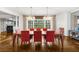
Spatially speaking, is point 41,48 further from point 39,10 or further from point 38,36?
point 39,10

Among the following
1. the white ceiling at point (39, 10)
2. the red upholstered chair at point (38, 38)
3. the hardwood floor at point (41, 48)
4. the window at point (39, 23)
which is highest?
the white ceiling at point (39, 10)

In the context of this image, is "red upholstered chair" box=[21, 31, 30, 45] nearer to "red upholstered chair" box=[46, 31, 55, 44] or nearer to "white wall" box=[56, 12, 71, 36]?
"red upholstered chair" box=[46, 31, 55, 44]

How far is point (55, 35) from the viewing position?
152 inches

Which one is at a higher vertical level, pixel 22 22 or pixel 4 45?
pixel 22 22

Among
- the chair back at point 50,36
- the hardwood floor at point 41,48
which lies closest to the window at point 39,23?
the chair back at point 50,36

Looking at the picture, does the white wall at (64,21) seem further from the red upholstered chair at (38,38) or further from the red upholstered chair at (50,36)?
the red upholstered chair at (38,38)

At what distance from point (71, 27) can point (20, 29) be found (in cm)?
160

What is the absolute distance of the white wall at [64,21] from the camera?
368 cm

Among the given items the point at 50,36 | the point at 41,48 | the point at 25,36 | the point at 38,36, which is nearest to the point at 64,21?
the point at 50,36
